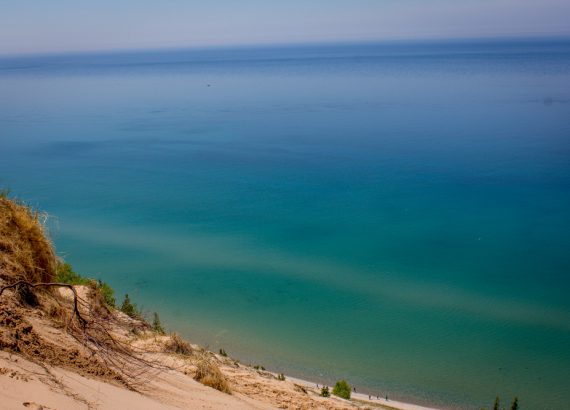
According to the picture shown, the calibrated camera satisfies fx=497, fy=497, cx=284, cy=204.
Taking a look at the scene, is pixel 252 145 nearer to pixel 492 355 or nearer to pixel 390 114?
pixel 390 114

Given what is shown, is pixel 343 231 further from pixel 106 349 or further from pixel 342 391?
pixel 106 349

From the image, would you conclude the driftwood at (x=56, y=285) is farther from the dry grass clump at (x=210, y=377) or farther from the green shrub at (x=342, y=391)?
the green shrub at (x=342, y=391)

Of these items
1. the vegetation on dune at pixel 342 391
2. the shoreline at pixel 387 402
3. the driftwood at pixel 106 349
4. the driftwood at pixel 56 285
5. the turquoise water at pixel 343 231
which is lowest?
the driftwood at pixel 106 349

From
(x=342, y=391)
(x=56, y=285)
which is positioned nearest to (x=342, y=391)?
(x=342, y=391)

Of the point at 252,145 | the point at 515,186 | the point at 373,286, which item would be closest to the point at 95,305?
the point at 373,286

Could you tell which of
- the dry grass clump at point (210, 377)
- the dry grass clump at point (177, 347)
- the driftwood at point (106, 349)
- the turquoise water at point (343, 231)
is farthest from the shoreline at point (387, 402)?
the driftwood at point (106, 349)

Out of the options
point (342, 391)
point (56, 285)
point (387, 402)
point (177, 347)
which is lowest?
point (177, 347)

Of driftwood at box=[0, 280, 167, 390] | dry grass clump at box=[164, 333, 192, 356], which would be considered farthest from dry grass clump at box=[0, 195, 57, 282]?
dry grass clump at box=[164, 333, 192, 356]
